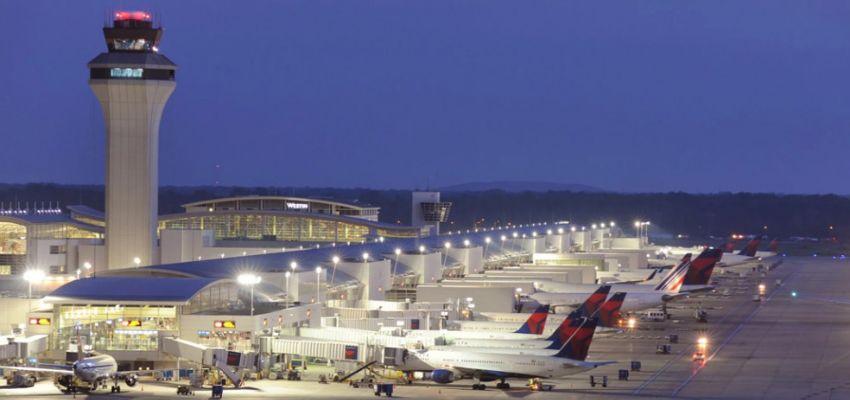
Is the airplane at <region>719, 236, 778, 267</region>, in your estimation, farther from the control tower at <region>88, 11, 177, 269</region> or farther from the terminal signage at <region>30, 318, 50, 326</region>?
the terminal signage at <region>30, 318, 50, 326</region>

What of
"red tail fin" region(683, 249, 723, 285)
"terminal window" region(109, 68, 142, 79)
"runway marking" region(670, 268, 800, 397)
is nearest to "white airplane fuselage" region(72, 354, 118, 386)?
"runway marking" region(670, 268, 800, 397)

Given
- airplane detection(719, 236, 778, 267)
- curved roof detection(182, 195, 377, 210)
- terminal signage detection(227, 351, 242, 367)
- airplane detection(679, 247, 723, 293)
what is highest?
curved roof detection(182, 195, 377, 210)

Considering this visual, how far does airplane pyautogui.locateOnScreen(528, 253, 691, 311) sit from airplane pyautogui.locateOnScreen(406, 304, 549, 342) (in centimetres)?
2737

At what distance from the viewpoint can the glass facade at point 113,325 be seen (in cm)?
7119

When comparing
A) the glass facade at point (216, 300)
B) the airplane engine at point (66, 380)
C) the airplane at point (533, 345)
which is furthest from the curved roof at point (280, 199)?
the airplane engine at point (66, 380)

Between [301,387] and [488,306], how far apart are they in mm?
40028

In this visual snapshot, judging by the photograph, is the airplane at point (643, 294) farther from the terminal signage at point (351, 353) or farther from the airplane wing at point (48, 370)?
the airplane wing at point (48, 370)

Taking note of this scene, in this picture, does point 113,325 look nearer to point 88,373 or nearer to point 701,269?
point 88,373

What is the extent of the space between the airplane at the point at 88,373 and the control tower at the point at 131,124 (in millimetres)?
A: 43092

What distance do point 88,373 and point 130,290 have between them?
1076 cm

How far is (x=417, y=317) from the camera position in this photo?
88.5 meters

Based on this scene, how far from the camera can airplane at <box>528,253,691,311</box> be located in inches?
4375

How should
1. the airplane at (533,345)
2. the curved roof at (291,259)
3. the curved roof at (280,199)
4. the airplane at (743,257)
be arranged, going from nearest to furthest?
1. the airplane at (533,345)
2. the curved roof at (291,259)
3. the curved roof at (280,199)
4. the airplane at (743,257)

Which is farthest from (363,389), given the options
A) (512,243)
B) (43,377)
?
(512,243)
